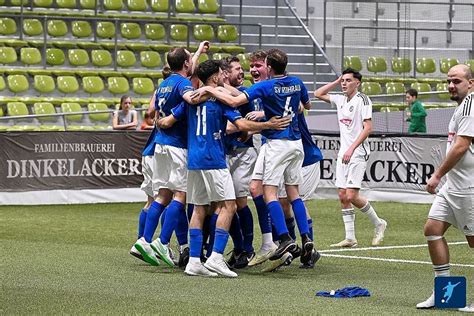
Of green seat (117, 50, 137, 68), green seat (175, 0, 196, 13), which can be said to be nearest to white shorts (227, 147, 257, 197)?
green seat (117, 50, 137, 68)

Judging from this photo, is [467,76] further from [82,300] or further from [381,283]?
[82,300]

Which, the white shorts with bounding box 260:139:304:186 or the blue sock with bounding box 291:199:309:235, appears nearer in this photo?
the white shorts with bounding box 260:139:304:186

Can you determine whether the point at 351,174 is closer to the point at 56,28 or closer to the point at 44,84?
the point at 44,84

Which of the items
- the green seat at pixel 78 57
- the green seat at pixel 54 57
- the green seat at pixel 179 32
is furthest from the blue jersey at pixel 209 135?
the green seat at pixel 179 32

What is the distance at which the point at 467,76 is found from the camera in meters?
9.42

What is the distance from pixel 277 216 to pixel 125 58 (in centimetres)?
1641

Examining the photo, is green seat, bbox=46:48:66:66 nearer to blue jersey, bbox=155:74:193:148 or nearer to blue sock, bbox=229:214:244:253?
blue jersey, bbox=155:74:193:148

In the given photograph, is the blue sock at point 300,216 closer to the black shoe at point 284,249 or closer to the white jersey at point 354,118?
the black shoe at point 284,249

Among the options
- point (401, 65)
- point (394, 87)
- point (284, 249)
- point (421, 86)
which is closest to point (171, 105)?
point (284, 249)

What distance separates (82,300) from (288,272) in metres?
3.03

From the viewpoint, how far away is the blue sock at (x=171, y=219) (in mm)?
12133

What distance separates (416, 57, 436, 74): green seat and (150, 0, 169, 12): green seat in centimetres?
662

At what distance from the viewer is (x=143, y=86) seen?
2686 cm

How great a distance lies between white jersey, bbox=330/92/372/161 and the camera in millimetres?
14672
